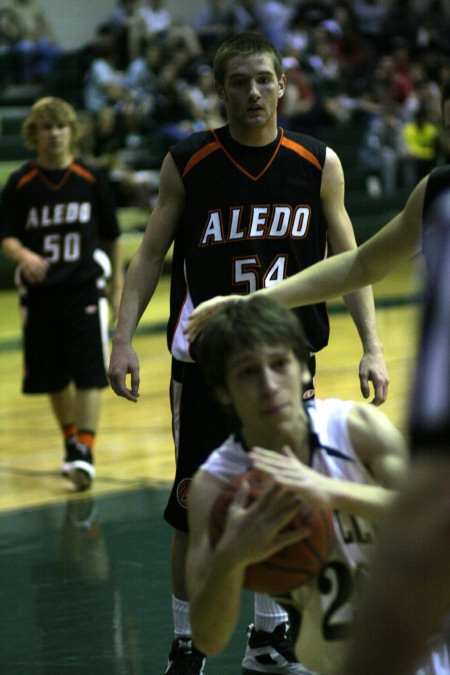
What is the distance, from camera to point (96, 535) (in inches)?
233

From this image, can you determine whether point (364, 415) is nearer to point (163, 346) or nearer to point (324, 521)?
point (324, 521)

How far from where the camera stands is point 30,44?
749 inches

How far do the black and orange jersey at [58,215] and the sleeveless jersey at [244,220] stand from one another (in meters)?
2.90

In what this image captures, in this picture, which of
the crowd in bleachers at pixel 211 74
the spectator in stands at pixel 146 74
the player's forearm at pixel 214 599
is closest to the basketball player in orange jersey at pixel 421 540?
the player's forearm at pixel 214 599

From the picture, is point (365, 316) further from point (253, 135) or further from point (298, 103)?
point (298, 103)

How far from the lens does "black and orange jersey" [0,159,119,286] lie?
7.01 metres

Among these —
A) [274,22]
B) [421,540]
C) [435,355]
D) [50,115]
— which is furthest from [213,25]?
[421,540]

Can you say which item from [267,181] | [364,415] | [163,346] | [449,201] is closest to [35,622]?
[267,181]

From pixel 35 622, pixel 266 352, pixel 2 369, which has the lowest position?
pixel 2 369

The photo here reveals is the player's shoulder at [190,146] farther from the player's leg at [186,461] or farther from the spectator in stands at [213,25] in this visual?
the spectator in stands at [213,25]

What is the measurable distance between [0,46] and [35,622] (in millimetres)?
15419

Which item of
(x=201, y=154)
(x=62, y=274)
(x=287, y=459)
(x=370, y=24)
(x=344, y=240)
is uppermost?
(x=370, y=24)

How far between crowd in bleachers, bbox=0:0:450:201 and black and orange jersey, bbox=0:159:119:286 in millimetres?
8427

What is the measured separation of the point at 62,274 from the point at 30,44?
42.1 ft
